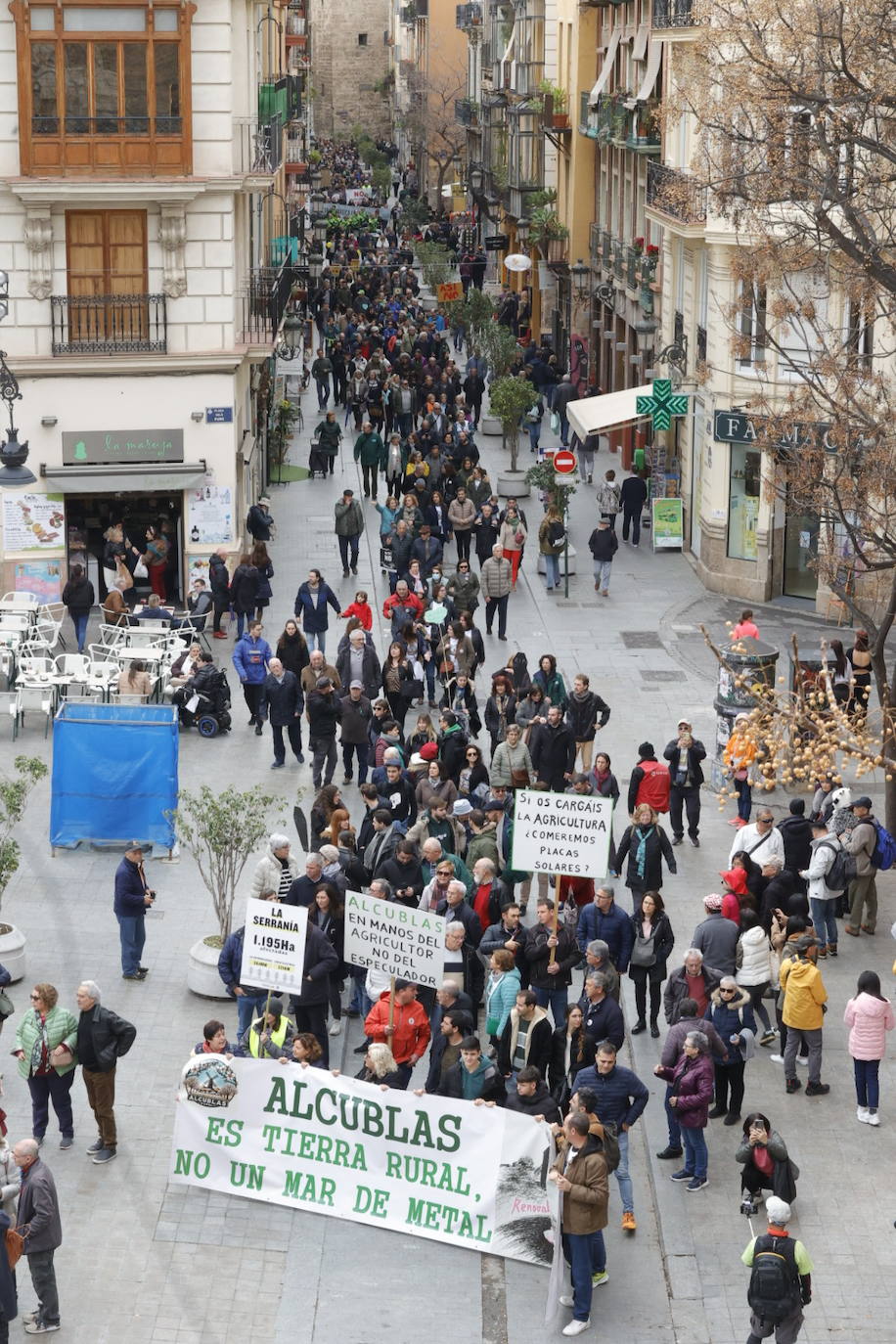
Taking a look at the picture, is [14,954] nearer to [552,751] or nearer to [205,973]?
[205,973]

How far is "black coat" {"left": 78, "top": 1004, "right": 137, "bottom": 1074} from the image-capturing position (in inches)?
564

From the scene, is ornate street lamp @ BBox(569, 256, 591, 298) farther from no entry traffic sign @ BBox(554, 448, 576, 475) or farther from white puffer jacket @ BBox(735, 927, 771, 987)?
white puffer jacket @ BBox(735, 927, 771, 987)

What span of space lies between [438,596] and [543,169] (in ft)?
108

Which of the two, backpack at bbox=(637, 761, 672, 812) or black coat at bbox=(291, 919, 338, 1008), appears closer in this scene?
black coat at bbox=(291, 919, 338, 1008)

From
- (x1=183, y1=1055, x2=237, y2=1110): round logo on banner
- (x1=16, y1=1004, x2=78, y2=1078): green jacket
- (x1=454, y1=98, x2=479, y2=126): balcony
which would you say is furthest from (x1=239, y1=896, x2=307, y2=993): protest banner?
(x1=454, y1=98, x2=479, y2=126): balcony

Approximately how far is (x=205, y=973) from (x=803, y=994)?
4.90 meters

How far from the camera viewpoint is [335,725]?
76.5ft

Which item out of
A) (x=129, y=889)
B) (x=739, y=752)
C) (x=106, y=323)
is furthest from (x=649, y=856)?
(x=106, y=323)

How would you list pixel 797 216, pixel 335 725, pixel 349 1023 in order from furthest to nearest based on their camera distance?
pixel 797 216, pixel 335 725, pixel 349 1023

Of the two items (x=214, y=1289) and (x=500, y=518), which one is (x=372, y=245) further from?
(x=214, y=1289)

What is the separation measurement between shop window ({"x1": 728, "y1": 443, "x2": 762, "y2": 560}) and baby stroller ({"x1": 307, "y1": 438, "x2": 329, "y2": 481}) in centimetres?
1153

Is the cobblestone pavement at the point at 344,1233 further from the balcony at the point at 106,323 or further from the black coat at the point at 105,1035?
the balcony at the point at 106,323

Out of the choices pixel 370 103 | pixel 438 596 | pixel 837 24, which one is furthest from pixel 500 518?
pixel 370 103

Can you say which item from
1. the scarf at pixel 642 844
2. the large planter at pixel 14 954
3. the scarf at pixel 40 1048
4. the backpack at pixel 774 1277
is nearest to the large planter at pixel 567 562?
the scarf at pixel 642 844
